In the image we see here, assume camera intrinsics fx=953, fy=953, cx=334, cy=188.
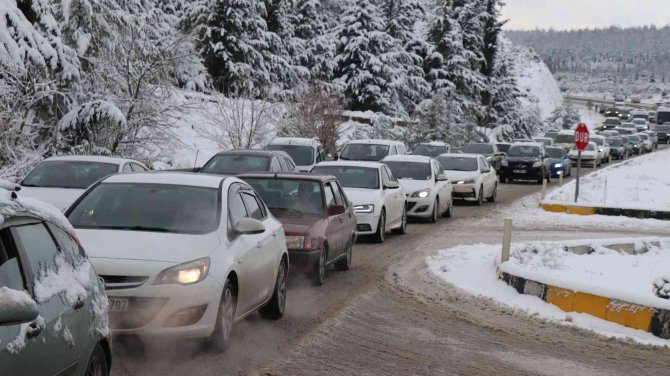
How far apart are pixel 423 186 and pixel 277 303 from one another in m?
13.0

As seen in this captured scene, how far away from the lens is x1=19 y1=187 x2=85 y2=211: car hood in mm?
Answer: 14352

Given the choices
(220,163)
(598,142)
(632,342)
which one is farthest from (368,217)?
(598,142)

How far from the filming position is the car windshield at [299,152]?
2522 centimetres

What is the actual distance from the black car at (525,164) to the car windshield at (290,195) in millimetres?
26427

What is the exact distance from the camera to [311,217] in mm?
12742

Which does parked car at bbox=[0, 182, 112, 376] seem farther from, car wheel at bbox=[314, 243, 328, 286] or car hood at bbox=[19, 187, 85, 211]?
car hood at bbox=[19, 187, 85, 211]

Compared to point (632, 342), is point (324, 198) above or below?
above

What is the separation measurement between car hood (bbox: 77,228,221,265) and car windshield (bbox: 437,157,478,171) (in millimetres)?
21182

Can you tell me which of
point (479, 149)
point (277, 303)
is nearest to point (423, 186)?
point (277, 303)

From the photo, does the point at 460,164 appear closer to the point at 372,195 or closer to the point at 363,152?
the point at 363,152

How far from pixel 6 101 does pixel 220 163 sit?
5.35 metres

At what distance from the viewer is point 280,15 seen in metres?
61.0

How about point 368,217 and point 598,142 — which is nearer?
point 368,217

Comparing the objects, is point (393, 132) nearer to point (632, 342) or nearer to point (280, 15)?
point (280, 15)
